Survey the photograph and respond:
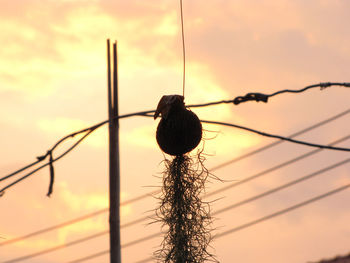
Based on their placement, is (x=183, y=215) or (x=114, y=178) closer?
(x=183, y=215)

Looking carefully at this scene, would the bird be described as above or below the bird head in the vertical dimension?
below

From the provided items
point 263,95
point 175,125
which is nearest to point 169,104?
point 175,125

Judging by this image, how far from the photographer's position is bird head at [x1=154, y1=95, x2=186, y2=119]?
457 centimetres

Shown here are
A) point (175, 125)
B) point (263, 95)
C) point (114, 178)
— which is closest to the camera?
point (175, 125)

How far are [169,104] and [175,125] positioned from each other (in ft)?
0.44

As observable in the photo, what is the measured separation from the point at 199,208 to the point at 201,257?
0.32 m

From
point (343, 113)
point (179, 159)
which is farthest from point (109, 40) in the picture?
point (343, 113)

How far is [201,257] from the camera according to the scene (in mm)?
4949

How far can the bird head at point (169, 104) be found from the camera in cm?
457

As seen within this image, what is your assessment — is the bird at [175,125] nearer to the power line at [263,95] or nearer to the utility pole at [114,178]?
the power line at [263,95]

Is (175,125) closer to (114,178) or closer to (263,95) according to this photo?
(263,95)

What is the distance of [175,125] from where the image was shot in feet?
14.9

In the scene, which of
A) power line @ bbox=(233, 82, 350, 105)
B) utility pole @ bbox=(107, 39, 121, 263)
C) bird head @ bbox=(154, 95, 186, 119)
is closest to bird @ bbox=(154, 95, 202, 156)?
bird head @ bbox=(154, 95, 186, 119)

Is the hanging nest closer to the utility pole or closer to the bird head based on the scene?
the bird head
